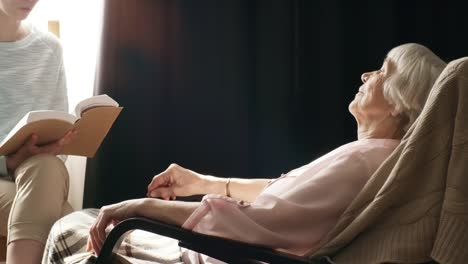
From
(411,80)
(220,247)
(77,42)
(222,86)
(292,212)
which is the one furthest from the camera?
(77,42)

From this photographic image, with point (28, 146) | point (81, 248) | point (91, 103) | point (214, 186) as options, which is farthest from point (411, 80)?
point (28, 146)

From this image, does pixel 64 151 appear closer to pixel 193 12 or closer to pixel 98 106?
pixel 98 106

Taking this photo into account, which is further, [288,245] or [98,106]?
[98,106]

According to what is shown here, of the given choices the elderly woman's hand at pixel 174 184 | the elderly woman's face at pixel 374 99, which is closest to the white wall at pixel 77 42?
the elderly woman's hand at pixel 174 184

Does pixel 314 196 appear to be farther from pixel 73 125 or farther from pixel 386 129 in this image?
pixel 73 125

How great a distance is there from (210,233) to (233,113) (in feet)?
4.50

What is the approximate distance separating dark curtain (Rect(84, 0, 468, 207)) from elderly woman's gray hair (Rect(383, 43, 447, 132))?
1.05 m

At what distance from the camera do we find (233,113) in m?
2.41

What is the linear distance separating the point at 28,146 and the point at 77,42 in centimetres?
103

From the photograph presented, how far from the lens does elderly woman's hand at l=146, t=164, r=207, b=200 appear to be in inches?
62.0

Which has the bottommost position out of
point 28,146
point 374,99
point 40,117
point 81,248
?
point 81,248

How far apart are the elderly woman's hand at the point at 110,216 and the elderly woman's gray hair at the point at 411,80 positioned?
1.88 ft

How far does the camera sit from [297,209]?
3.54 feet

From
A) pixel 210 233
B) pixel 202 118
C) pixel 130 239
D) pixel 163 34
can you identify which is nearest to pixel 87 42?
pixel 163 34
